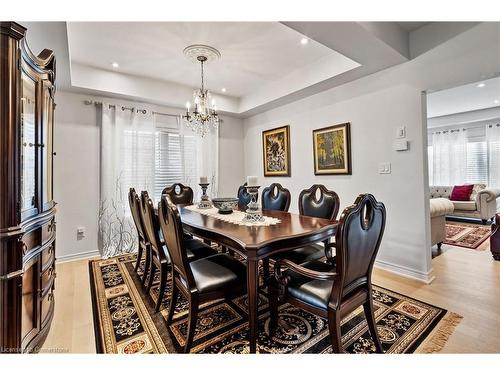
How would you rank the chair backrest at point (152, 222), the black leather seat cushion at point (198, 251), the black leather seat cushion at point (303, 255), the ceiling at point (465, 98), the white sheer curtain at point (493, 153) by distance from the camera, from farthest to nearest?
the white sheer curtain at point (493, 153), the ceiling at point (465, 98), the black leather seat cushion at point (198, 251), the black leather seat cushion at point (303, 255), the chair backrest at point (152, 222)

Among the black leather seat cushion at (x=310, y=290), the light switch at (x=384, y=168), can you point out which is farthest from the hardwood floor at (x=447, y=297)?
the light switch at (x=384, y=168)

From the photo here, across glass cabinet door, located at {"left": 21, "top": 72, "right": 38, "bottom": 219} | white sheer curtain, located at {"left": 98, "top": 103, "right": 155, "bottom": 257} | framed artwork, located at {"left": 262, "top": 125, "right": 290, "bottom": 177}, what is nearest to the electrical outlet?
white sheer curtain, located at {"left": 98, "top": 103, "right": 155, "bottom": 257}

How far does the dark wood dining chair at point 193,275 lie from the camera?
4.96 feet

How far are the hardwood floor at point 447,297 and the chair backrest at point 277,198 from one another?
126cm

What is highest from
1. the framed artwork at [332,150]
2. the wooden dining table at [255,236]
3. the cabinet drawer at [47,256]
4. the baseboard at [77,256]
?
the framed artwork at [332,150]

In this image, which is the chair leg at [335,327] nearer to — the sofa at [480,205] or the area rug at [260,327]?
the area rug at [260,327]

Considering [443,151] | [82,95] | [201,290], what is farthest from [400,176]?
[443,151]

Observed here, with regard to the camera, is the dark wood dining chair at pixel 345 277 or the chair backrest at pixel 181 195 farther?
the chair backrest at pixel 181 195

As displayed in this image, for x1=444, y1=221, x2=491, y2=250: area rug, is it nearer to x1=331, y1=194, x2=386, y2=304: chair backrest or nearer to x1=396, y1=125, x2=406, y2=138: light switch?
x1=396, y1=125, x2=406, y2=138: light switch

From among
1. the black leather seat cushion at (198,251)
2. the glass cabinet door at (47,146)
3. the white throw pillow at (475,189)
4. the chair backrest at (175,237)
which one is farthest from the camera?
the white throw pillow at (475,189)

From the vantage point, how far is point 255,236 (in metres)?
→ 1.59

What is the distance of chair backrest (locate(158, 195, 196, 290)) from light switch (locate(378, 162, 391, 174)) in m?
2.45

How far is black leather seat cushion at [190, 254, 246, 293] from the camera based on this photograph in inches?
62.7
